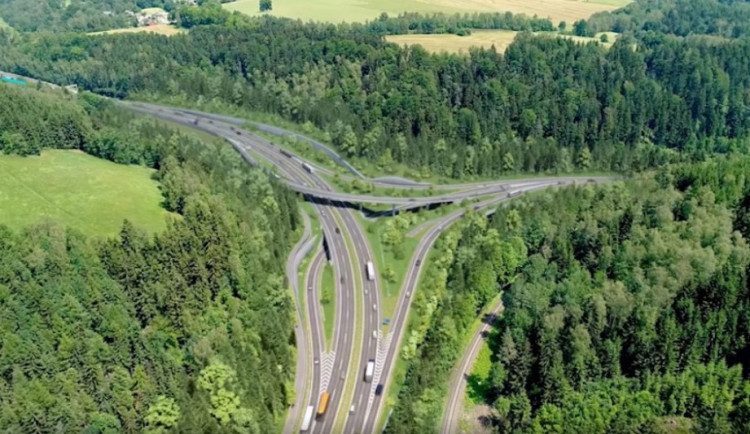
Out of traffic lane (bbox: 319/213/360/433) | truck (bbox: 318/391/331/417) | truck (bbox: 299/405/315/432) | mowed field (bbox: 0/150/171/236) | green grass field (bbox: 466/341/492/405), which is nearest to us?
truck (bbox: 299/405/315/432)

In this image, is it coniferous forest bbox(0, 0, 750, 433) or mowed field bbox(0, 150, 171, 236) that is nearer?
coniferous forest bbox(0, 0, 750, 433)

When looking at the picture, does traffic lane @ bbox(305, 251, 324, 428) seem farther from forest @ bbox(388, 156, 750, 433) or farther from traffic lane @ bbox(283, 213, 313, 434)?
forest @ bbox(388, 156, 750, 433)

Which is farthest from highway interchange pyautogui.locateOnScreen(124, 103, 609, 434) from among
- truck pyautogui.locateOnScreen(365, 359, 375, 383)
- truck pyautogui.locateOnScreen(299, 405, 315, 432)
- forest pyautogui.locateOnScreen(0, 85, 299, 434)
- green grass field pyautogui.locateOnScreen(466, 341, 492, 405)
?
forest pyautogui.locateOnScreen(0, 85, 299, 434)

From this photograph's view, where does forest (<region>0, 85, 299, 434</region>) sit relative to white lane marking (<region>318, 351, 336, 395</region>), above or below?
above

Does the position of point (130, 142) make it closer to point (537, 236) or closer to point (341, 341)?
point (341, 341)

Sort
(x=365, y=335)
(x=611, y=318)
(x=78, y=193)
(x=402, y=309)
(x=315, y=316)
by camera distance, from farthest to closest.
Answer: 1. (x=78, y=193)
2. (x=402, y=309)
3. (x=315, y=316)
4. (x=365, y=335)
5. (x=611, y=318)

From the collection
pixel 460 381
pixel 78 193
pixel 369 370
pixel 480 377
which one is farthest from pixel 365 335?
pixel 78 193

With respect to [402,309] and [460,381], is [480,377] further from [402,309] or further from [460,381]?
[402,309]

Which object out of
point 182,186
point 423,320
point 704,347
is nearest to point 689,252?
point 704,347
